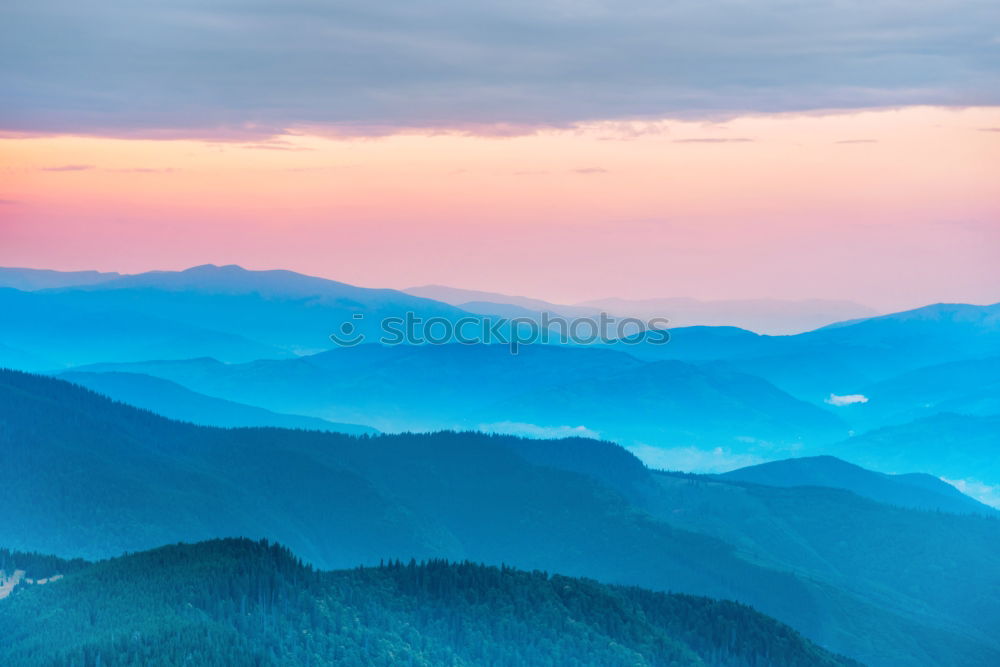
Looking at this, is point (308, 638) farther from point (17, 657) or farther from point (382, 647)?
point (17, 657)

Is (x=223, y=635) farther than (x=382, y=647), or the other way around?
(x=382, y=647)

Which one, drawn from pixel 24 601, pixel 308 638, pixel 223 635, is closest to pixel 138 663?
pixel 223 635

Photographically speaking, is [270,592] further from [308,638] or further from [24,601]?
[24,601]

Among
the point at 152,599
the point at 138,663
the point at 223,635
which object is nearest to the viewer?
the point at 138,663

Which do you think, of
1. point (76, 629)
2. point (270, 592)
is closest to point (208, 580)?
point (270, 592)

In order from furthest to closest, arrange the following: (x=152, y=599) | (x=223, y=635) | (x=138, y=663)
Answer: (x=152, y=599) < (x=223, y=635) < (x=138, y=663)

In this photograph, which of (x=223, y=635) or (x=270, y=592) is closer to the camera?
(x=223, y=635)

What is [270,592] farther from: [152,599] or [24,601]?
[24,601]
